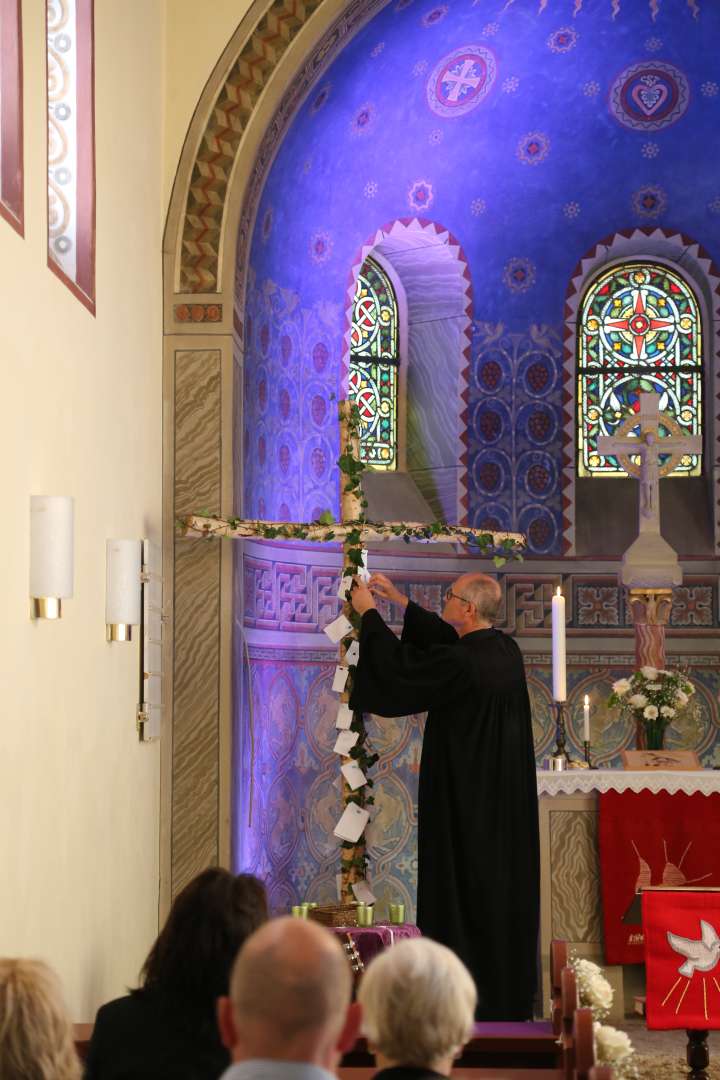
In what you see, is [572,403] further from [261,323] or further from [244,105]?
[244,105]

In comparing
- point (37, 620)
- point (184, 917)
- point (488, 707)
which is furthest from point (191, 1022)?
point (488, 707)

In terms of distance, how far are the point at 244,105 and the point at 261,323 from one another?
5.77ft

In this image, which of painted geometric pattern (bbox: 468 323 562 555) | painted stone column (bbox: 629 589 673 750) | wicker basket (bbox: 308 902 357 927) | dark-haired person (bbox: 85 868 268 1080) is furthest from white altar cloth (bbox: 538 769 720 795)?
dark-haired person (bbox: 85 868 268 1080)

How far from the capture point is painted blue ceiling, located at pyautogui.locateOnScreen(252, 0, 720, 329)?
412 inches

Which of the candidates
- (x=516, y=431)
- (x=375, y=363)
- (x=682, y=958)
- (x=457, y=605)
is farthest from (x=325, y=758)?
(x=682, y=958)

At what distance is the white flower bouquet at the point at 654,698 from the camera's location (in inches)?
369

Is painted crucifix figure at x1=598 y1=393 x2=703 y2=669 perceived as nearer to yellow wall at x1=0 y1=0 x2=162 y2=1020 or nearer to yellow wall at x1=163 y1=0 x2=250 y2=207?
yellow wall at x1=0 y1=0 x2=162 y2=1020

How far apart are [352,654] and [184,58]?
338cm

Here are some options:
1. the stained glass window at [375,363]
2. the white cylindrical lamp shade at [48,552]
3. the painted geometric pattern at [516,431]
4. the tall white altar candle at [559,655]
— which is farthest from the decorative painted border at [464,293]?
the white cylindrical lamp shade at [48,552]

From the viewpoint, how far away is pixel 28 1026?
112 inches

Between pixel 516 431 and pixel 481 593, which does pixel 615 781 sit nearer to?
pixel 481 593

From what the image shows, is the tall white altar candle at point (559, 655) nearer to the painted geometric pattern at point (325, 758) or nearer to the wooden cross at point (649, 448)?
the painted geometric pattern at point (325, 758)

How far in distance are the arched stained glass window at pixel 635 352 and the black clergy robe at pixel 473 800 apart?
17.5 ft

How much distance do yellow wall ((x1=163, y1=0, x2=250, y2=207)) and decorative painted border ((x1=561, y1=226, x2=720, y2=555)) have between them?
15.0 ft
